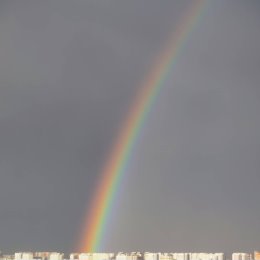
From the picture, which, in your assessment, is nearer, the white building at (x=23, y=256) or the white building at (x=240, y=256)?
the white building at (x=23, y=256)

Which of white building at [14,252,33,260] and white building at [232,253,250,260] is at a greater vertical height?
white building at [232,253,250,260]

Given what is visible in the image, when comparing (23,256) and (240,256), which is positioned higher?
(240,256)

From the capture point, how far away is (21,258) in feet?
132

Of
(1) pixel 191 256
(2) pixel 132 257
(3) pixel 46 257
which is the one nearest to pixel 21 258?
(3) pixel 46 257

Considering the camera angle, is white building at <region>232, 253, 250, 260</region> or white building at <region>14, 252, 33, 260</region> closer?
white building at <region>14, 252, 33, 260</region>

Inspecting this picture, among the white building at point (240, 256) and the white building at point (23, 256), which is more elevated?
the white building at point (240, 256)

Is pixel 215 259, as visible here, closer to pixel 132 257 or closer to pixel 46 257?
pixel 132 257

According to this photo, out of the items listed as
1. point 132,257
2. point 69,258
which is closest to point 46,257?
point 69,258

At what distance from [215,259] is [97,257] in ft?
20.8

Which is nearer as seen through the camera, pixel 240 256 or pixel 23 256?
pixel 23 256

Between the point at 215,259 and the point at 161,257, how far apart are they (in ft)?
10.0

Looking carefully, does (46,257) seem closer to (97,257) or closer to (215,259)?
(97,257)

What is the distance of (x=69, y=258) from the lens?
142 feet

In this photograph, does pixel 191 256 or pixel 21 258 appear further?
pixel 191 256
